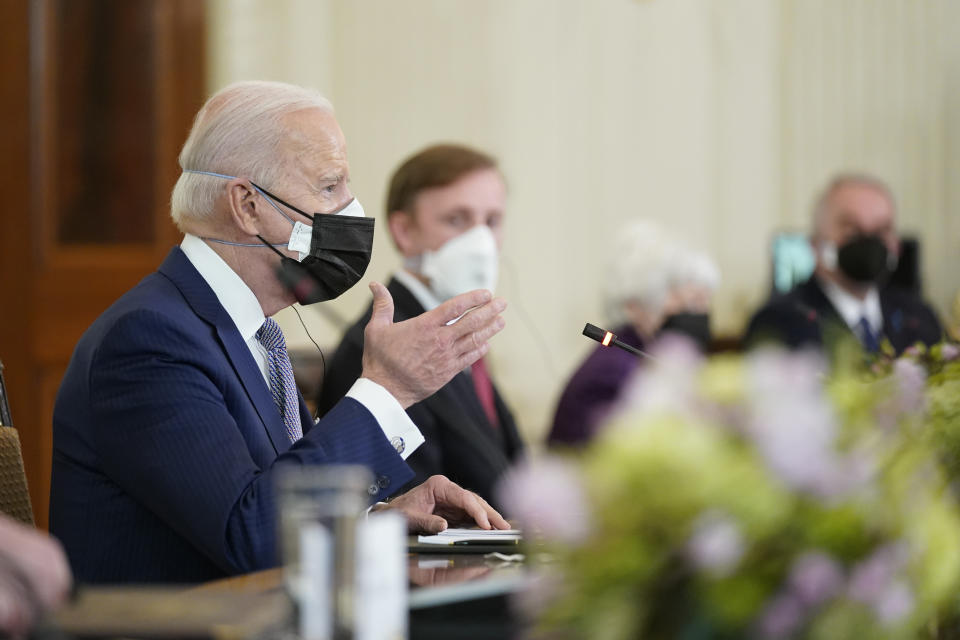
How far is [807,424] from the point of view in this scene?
0.91 m

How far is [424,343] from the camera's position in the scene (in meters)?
1.98

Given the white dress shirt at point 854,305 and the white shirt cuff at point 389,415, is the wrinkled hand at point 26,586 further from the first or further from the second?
the white dress shirt at point 854,305

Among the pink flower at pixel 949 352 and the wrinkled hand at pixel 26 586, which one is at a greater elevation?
the pink flower at pixel 949 352

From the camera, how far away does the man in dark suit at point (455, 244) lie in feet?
10.5

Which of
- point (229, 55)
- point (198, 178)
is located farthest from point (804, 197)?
point (198, 178)

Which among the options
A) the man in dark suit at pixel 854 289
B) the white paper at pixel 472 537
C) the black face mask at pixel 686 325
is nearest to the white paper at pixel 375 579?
the white paper at pixel 472 537

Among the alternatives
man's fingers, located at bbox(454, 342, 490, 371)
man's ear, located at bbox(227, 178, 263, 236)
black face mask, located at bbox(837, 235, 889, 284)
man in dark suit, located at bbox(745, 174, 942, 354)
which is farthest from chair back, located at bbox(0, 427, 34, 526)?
black face mask, located at bbox(837, 235, 889, 284)

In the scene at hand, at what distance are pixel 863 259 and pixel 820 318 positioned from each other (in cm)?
82

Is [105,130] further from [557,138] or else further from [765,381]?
[765,381]

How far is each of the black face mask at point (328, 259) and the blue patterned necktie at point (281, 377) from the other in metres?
0.08

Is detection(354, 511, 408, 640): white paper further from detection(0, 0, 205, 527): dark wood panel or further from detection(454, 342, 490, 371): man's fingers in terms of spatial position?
detection(0, 0, 205, 527): dark wood panel

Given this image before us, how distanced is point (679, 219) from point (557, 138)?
0.81 metres

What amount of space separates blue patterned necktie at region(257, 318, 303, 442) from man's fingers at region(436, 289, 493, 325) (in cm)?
34

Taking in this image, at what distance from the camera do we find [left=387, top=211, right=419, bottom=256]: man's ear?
346 centimetres
